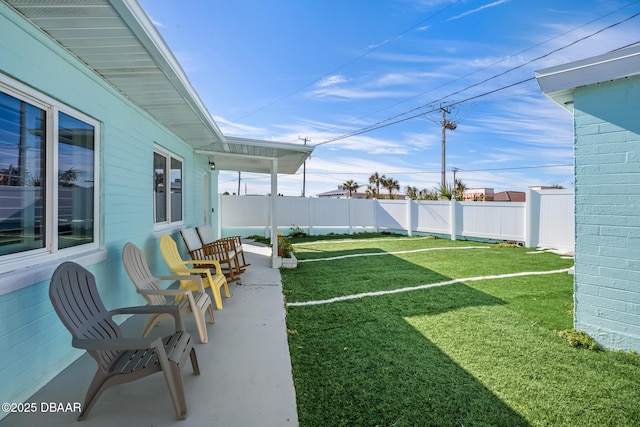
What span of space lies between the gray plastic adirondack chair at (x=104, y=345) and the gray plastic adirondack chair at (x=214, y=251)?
307cm

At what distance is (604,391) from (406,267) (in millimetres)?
4784

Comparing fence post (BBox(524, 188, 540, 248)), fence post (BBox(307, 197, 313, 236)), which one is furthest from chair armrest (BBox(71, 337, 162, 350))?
fence post (BBox(307, 197, 313, 236))

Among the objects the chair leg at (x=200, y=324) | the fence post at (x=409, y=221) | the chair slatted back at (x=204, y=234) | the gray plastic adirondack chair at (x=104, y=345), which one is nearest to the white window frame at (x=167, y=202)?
the chair slatted back at (x=204, y=234)

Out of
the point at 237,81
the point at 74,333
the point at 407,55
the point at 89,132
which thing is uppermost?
the point at 407,55

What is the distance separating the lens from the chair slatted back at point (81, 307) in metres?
2.07

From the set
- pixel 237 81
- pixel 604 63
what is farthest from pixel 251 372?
pixel 237 81

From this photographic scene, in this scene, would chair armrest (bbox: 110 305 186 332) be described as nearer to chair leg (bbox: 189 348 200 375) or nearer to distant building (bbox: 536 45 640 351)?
chair leg (bbox: 189 348 200 375)

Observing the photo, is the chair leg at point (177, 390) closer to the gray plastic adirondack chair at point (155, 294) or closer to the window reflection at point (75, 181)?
the gray plastic adirondack chair at point (155, 294)

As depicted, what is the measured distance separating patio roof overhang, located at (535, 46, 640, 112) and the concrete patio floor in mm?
3977

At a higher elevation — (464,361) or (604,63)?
(604,63)

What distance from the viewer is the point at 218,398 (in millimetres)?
2281

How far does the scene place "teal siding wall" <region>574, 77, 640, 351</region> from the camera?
3.04m

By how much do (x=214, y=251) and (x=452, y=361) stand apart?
4456 mm

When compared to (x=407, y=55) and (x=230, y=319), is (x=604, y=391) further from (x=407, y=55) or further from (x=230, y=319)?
(x=407, y=55)
